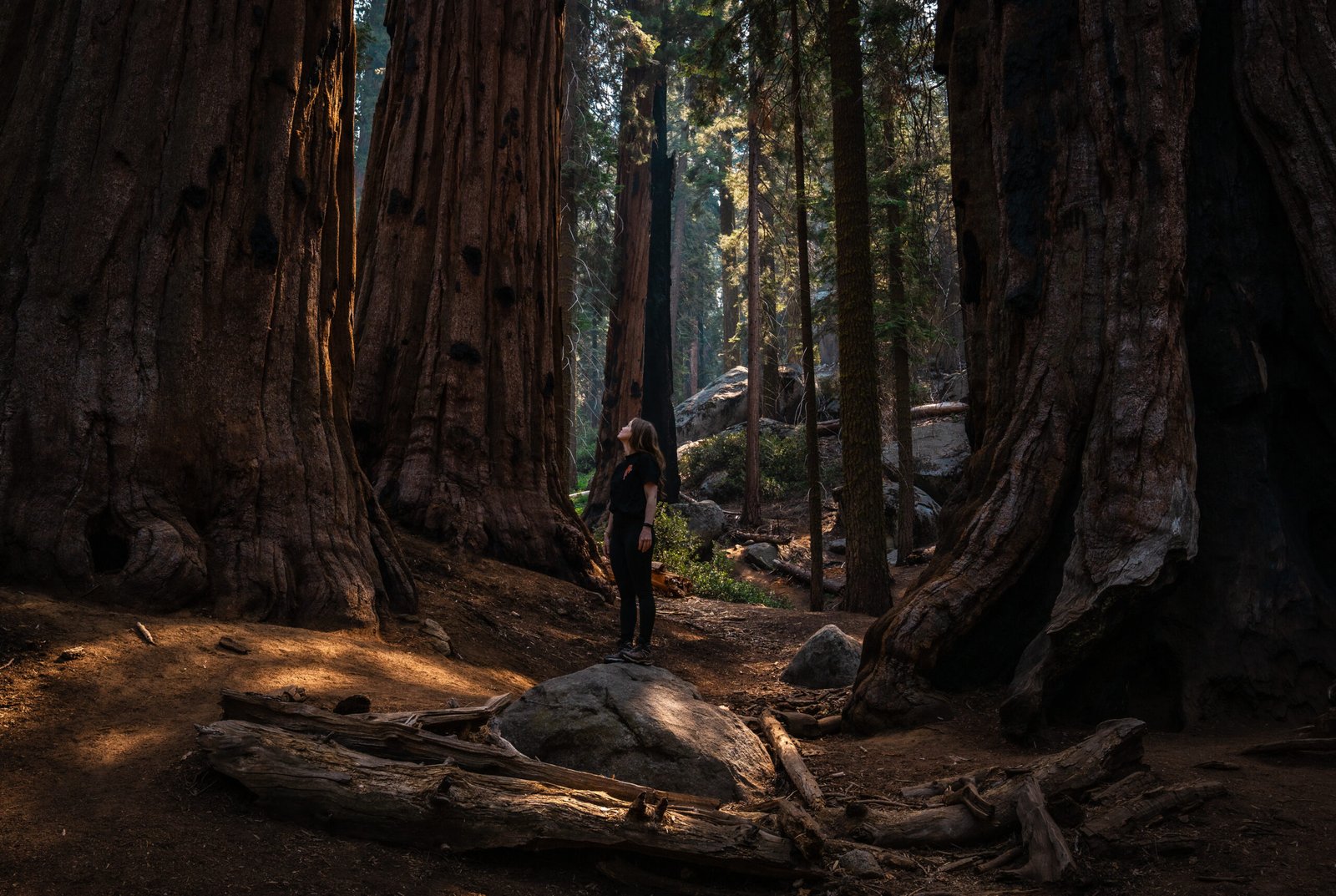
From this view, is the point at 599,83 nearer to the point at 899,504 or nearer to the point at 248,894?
the point at 899,504

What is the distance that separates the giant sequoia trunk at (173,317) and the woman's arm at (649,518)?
6.01 ft

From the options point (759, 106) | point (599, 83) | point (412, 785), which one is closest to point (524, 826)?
point (412, 785)

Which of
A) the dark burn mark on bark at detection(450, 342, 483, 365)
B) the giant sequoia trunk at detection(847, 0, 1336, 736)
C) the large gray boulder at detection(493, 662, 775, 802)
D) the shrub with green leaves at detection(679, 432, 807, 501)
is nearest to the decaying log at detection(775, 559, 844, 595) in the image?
the shrub with green leaves at detection(679, 432, 807, 501)

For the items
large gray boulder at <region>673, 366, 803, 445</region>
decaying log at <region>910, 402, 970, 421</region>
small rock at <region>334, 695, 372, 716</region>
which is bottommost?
small rock at <region>334, 695, 372, 716</region>

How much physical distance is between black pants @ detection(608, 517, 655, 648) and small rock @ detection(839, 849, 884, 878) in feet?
Result: 11.4

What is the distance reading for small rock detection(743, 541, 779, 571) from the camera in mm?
18656

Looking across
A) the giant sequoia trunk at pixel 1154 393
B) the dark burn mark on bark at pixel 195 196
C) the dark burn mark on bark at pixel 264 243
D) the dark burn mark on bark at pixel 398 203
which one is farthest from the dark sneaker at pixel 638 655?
the dark burn mark on bark at pixel 398 203

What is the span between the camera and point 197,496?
5.31 m

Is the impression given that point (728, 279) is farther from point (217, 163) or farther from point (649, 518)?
point (217, 163)

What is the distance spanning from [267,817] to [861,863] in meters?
2.28

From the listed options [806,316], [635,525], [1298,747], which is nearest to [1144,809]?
[1298,747]

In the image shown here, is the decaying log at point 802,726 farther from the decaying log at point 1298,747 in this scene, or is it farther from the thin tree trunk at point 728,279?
the thin tree trunk at point 728,279

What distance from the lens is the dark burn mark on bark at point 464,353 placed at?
9.12 metres

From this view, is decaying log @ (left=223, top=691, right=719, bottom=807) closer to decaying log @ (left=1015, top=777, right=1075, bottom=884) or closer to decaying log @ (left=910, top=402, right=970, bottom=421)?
decaying log @ (left=1015, top=777, right=1075, bottom=884)
